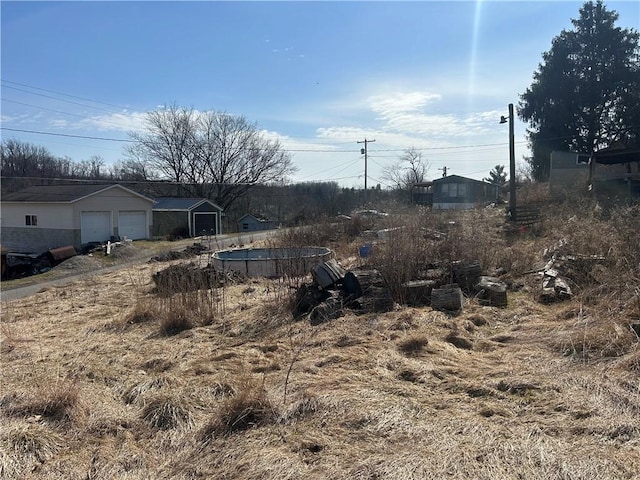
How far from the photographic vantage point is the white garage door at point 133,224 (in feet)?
101

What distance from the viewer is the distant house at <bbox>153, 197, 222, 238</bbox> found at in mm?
35594

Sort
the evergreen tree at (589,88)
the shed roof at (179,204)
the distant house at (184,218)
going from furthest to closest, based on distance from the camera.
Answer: the shed roof at (179,204) → the distant house at (184,218) → the evergreen tree at (589,88)

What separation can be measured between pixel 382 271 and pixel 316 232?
10.1m

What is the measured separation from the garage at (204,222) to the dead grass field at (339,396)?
3086cm

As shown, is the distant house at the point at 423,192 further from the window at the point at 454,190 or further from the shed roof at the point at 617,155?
the shed roof at the point at 617,155

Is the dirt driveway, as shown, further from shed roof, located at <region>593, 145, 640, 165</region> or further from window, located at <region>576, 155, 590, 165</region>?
window, located at <region>576, 155, 590, 165</region>

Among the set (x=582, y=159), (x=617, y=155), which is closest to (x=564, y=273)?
(x=617, y=155)

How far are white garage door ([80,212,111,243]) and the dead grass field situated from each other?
23.6 m

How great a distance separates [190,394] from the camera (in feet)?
13.7

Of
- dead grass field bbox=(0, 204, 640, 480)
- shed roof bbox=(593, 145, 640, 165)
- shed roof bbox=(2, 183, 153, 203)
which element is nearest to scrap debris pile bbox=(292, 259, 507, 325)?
dead grass field bbox=(0, 204, 640, 480)

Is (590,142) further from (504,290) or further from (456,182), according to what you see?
(504,290)

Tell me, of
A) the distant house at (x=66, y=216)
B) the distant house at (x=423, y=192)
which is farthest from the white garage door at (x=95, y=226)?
the distant house at (x=423, y=192)

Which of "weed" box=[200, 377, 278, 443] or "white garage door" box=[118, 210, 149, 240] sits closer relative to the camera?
"weed" box=[200, 377, 278, 443]

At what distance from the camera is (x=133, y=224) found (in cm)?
3170
